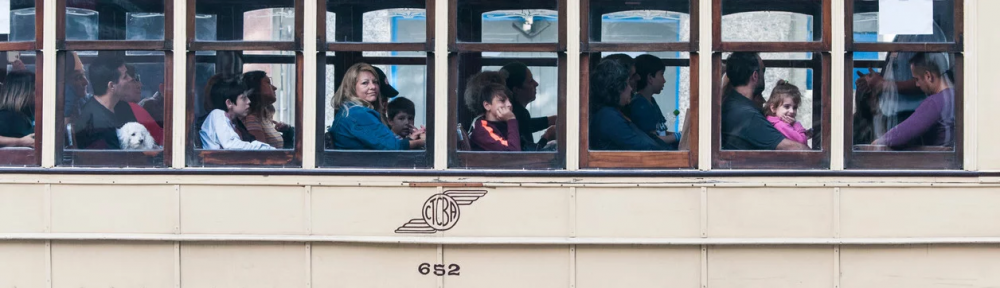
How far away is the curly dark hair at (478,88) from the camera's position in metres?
5.27

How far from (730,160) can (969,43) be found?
1.27 meters

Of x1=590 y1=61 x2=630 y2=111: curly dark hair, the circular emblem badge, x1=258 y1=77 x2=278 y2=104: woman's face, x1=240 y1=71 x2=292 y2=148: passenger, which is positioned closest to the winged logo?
the circular emblem badge

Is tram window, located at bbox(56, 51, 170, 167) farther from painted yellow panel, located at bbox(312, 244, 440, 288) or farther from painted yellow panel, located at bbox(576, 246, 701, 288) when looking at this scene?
painted yellow panel, located at bbox(576, 246, 701, 288)

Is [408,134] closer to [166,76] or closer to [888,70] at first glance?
[166,76]

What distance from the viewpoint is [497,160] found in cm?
521

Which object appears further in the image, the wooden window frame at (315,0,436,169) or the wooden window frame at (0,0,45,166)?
the wooden window frame at (0,0,45,166)

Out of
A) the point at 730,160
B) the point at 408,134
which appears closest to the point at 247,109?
the point at 408,134

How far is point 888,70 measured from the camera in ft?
17.3

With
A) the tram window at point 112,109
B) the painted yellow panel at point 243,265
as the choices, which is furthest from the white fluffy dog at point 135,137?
the painted yellow panel at point 243,265

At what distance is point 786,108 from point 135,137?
333 centimetres

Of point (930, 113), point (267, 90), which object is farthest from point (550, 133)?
point (930, 113)

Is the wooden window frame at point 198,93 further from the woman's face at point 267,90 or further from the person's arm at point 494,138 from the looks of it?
the person's arm at point 494,138

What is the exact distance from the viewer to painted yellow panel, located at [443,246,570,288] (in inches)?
203

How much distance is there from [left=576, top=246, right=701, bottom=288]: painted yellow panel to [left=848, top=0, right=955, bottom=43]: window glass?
1372 mm
